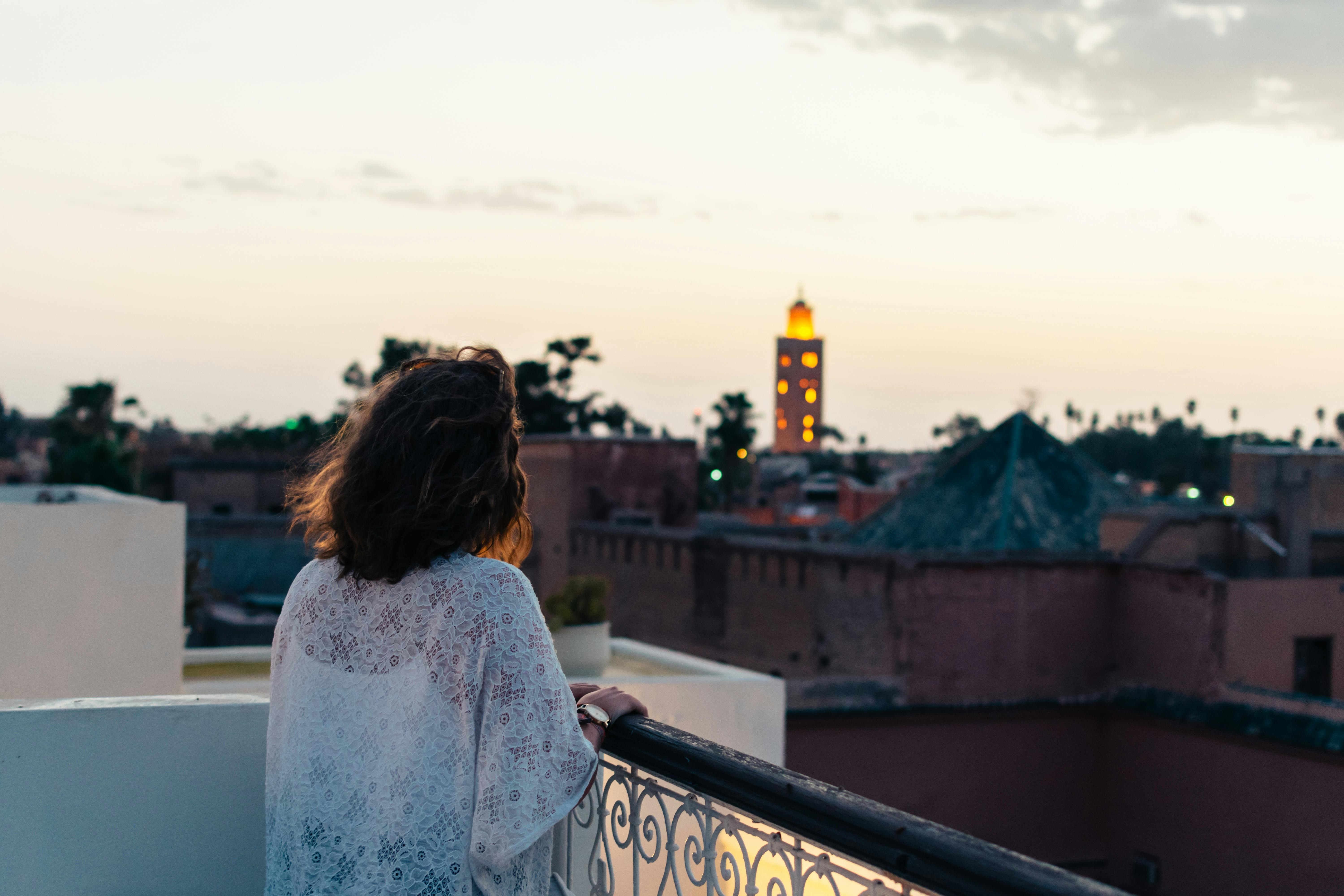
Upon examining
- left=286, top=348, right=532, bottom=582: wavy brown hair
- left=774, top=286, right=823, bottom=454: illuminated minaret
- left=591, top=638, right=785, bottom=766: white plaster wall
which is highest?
left=774, top=286, right=823, bottom=454: illuminated minaret

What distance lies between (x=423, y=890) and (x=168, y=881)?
37.2 inches

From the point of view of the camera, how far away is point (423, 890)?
1.96m

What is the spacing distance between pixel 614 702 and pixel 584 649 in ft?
20.4

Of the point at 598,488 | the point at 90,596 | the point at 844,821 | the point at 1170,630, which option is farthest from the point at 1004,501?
the point at 844,821

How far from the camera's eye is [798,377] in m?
45.4

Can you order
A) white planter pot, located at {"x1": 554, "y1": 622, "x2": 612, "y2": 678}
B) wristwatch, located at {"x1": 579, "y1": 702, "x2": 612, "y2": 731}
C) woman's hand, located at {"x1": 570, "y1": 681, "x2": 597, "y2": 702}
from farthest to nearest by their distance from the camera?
white planter pot, located at {"x1": 554, "y1": 622, "x2": 612, "y2": 678}, woman's hand, located at {"x1": 570, "y1": 681, "x2": 597, "y2": 702}, wristwatch, located at {"x1": 579, "y1": 702, "x2": 612, "y2": 731}

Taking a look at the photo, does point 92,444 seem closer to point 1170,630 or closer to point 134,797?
point 1170,630

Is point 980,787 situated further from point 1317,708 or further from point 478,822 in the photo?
point 478,822

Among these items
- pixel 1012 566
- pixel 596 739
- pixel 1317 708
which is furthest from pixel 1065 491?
pixel 596 739

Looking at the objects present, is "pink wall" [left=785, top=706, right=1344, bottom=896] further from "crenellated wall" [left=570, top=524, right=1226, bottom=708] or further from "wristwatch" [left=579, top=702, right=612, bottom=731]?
"wristwatch" [left=579, top=702, right=612, bottom=731]

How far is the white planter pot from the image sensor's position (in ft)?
27.7

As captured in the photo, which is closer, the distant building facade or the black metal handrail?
the black metal handrail

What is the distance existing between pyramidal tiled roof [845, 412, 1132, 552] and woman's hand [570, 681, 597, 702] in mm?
18744

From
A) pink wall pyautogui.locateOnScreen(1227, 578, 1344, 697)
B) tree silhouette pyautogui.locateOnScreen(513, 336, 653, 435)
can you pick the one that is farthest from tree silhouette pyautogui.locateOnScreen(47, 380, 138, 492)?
pink wall pyautogui.locateOnScreen(1227, 578, 1344, 697)
